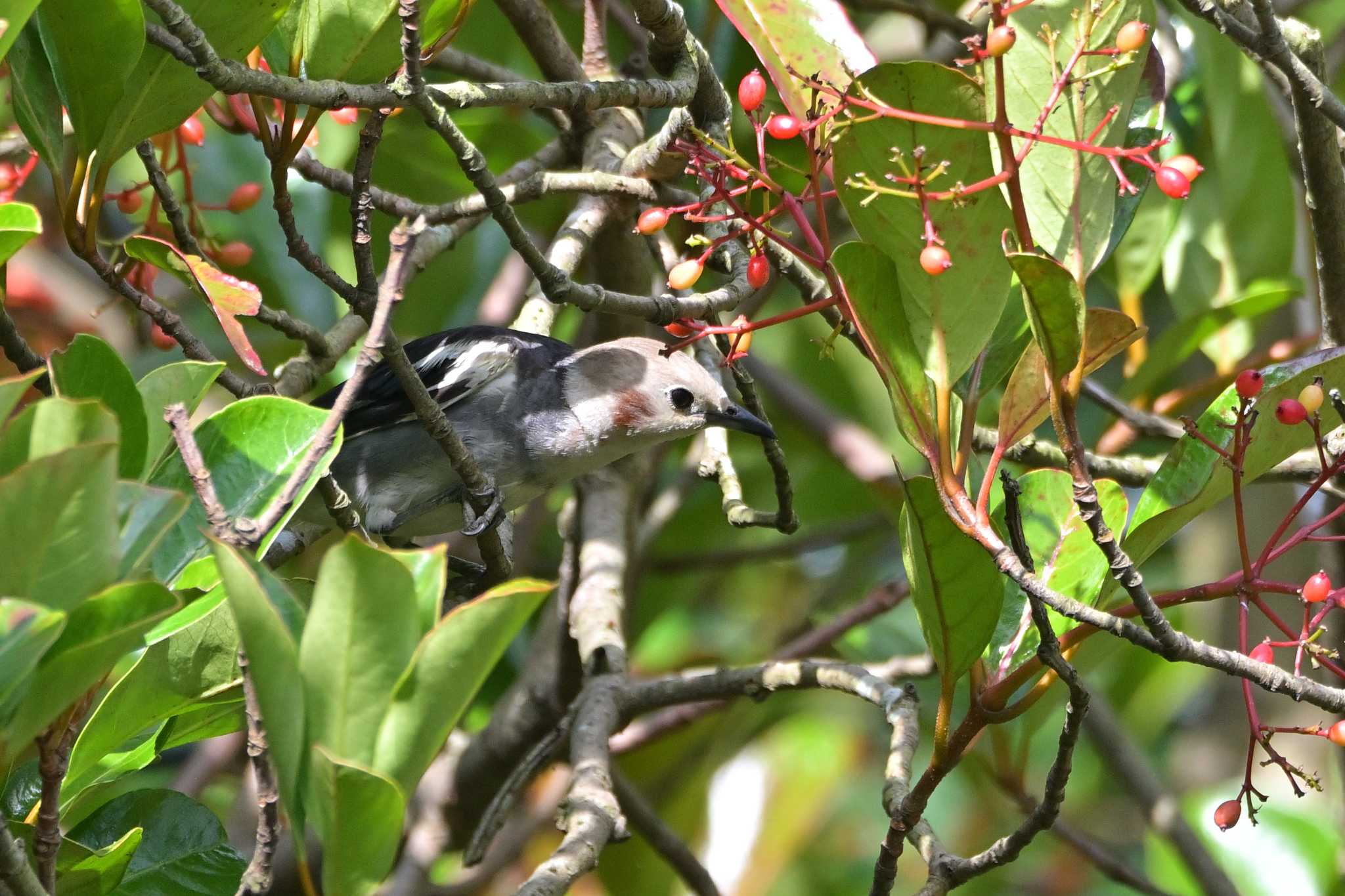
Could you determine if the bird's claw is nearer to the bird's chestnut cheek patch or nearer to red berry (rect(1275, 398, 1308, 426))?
the bird's chestnut cheek patch

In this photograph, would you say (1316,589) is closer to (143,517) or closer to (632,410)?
(143,517)

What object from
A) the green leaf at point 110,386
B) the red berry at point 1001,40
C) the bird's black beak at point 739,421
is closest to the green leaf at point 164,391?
the green leaf at point 110,386

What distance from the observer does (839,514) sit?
18.2ft

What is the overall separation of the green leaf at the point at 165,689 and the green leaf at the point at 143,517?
289mm

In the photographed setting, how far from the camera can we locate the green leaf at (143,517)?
162 centimetres

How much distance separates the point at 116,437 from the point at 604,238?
9.10 ft

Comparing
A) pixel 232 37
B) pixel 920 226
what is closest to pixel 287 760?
pixel 920 226

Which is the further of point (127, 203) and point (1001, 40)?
point (127, 203)

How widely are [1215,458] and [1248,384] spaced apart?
26 cm

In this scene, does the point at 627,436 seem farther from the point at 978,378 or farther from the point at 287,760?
the point at 287,760

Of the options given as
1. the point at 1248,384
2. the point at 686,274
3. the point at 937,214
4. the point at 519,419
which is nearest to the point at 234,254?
the point at 519,419

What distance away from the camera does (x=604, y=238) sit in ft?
13.8

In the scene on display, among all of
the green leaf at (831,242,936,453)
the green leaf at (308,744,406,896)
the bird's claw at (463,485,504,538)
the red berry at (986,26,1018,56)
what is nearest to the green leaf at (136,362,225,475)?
the green leaf at (308,744,406,896)

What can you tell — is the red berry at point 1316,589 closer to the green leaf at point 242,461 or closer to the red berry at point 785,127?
the red berry at point 785,127
